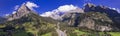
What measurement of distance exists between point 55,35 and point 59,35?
717 centimetres

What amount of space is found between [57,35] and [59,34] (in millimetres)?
1773

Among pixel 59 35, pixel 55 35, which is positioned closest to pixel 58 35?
pixel 59 35

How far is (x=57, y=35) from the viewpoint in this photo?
4168 inches

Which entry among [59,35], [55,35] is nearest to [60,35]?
[59,35]

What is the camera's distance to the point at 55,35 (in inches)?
4328

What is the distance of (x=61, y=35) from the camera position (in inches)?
4220

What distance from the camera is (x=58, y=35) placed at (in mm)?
103062

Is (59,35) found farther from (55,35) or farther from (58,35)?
(55,35)

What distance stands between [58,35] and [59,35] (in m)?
0.37

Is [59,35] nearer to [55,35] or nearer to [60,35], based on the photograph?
[60,35]

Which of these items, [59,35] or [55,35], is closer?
[59,35]

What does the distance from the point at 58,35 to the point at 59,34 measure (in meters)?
1.33

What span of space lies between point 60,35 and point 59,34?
127 centimetres

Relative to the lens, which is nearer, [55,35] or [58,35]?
[58,35]
